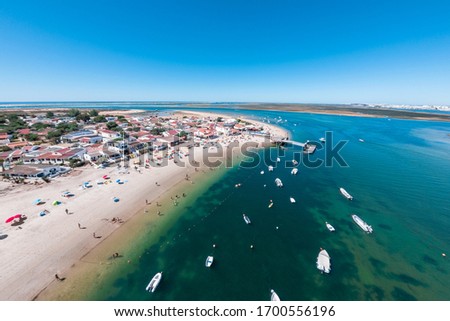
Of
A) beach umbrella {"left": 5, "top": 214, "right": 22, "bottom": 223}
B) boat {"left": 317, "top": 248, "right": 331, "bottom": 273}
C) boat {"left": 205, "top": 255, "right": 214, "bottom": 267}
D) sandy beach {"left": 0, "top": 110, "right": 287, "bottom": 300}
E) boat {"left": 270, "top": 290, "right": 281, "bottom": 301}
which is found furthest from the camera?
beach umbrella {"left": 5, "top": 214, "right": 22, "bottom": 223}

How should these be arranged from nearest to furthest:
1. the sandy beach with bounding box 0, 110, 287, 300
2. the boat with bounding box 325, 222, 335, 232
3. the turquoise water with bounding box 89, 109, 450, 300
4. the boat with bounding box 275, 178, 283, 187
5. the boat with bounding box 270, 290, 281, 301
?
the boat with bounding box 270, 290, 281, 301
the turquoise water with bounding box 89, 109, 450, 300
the sandy beach with bounding box 0, 110, 287, 300
the boat with bounding box 325, 222, 335, 232
the boat with bounding box 275, 178, 283, 187

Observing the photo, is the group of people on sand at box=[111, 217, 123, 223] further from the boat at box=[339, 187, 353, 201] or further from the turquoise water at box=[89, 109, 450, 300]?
the boat at box=[339, 187, 353, 201]

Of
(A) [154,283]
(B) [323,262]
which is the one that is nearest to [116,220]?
(A) [154,283]

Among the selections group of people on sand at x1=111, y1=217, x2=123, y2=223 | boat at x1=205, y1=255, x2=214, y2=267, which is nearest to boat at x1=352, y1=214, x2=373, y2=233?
boat at x1=205, y1=255, x2=214, y2=267

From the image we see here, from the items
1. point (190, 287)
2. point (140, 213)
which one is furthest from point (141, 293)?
point (140, 213)

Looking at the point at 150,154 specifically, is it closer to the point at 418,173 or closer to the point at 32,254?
the point at 32,254
